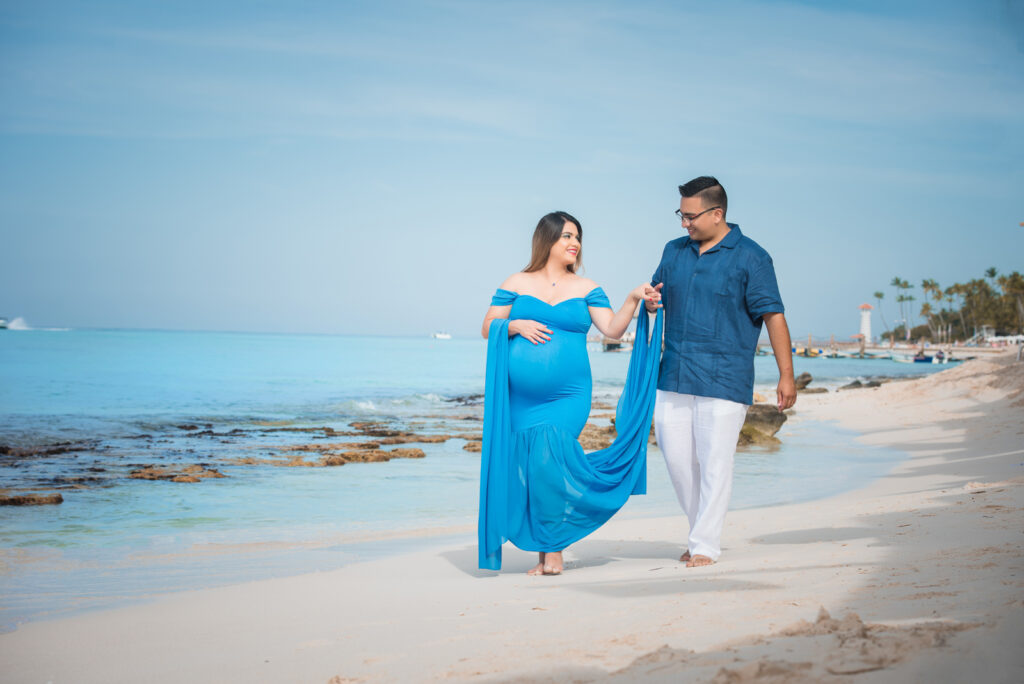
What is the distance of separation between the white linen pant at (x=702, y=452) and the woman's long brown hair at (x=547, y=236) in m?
1.19

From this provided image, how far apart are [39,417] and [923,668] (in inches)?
957

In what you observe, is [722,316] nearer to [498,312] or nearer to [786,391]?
[786,391]

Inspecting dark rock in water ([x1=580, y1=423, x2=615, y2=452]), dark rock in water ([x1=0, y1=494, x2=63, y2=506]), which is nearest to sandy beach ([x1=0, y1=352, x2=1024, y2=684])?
dark rock in water ([x1=0, y1=494, x2=63, y2=506])

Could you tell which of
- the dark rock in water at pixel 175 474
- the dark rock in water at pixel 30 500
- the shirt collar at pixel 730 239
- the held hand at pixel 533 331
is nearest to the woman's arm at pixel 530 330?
the held hand at pixel 533 331

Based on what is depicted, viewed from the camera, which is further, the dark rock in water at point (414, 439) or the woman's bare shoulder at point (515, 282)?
the dark rock in water at point (414, 439)

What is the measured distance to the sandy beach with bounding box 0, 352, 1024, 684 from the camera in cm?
243

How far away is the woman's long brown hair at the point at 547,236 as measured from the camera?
5129mm

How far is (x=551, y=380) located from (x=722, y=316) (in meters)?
Answer: 1.15

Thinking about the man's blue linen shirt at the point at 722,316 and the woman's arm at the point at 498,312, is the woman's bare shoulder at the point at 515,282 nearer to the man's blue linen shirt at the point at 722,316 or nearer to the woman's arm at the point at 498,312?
the woman's arm at the point at 498,312

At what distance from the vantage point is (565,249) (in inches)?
201

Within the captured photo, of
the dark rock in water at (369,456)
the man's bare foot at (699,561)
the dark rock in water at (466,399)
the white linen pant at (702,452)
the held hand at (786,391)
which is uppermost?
the held hand at (786,391)

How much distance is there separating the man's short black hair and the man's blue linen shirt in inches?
7.9

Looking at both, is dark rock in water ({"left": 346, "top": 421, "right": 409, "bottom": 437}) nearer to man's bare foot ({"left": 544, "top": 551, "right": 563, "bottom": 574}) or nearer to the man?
man's bare foot ({"left": 544, "top": 551, "right": 563, "bottom": 574})

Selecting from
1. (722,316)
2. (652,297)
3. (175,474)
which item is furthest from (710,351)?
(175,474)
